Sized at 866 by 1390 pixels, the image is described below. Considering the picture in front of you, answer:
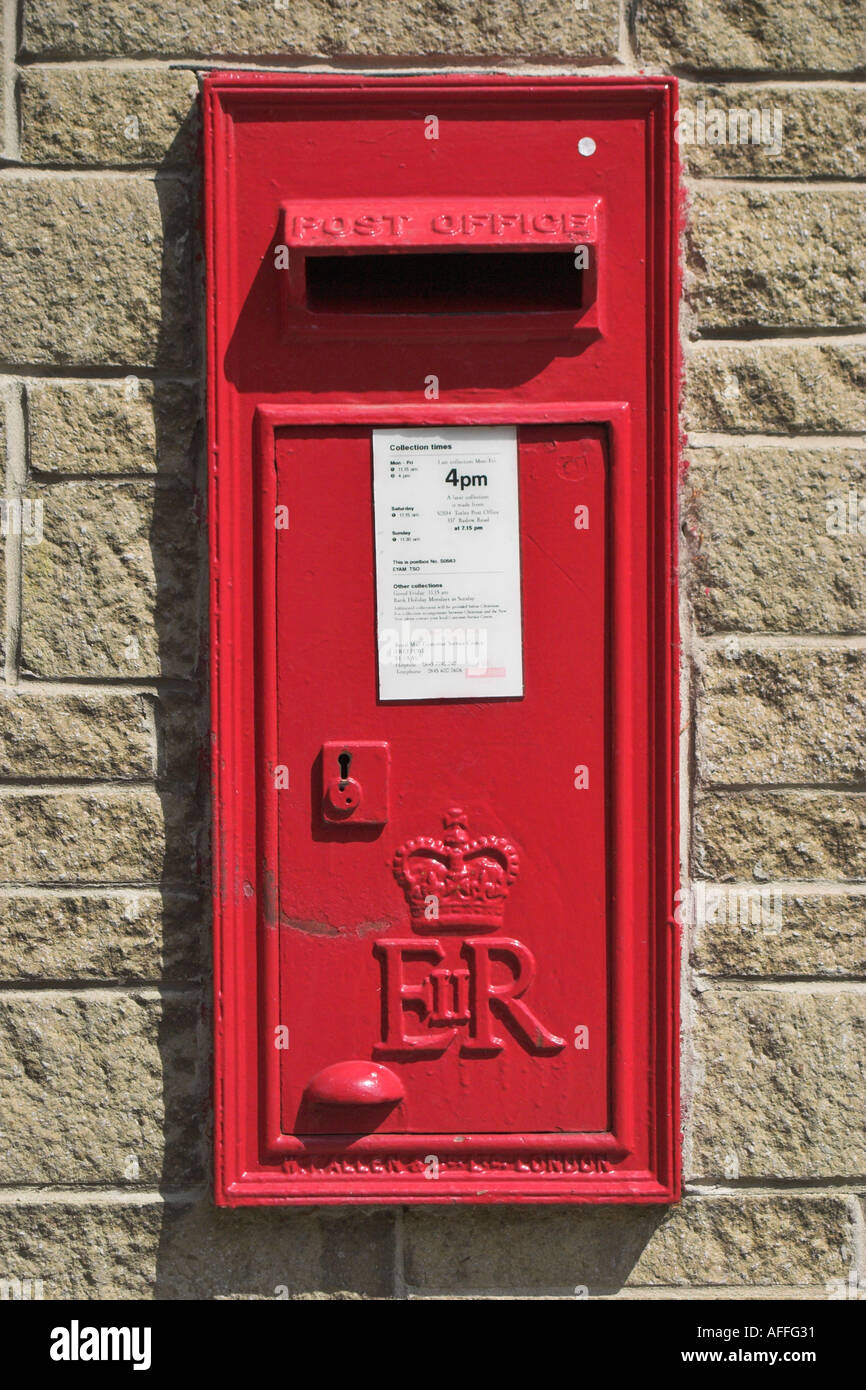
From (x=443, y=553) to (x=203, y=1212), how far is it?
3.68ft

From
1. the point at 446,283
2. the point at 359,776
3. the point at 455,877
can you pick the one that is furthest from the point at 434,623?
the point at 446,283

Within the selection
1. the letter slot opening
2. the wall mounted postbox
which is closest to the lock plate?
the wall mounted postbox

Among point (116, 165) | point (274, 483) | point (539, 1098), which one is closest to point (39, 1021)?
point (539, 1098)

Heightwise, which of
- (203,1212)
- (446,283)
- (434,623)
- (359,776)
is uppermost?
(446,283)

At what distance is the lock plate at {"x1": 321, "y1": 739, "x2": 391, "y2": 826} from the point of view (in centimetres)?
163

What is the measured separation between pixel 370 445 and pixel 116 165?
62cm

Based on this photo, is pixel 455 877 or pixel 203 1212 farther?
pixel 203 1212

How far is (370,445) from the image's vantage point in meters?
1.63

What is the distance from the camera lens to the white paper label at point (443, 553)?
1634 millimetres

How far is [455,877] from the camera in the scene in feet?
5.39

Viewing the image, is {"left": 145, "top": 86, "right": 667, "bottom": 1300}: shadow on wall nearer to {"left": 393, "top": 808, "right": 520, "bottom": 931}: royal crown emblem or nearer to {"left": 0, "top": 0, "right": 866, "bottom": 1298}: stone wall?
{"left": 0, "top": 0, "right": 866, "bottom": 1298}: stone wall

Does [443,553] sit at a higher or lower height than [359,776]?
higher

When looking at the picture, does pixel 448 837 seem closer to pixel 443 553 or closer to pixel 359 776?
pixel 359 776

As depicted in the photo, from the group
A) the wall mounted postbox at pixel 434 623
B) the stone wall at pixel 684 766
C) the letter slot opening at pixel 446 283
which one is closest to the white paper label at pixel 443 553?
the wall mounted postbox at pixel 434 623
